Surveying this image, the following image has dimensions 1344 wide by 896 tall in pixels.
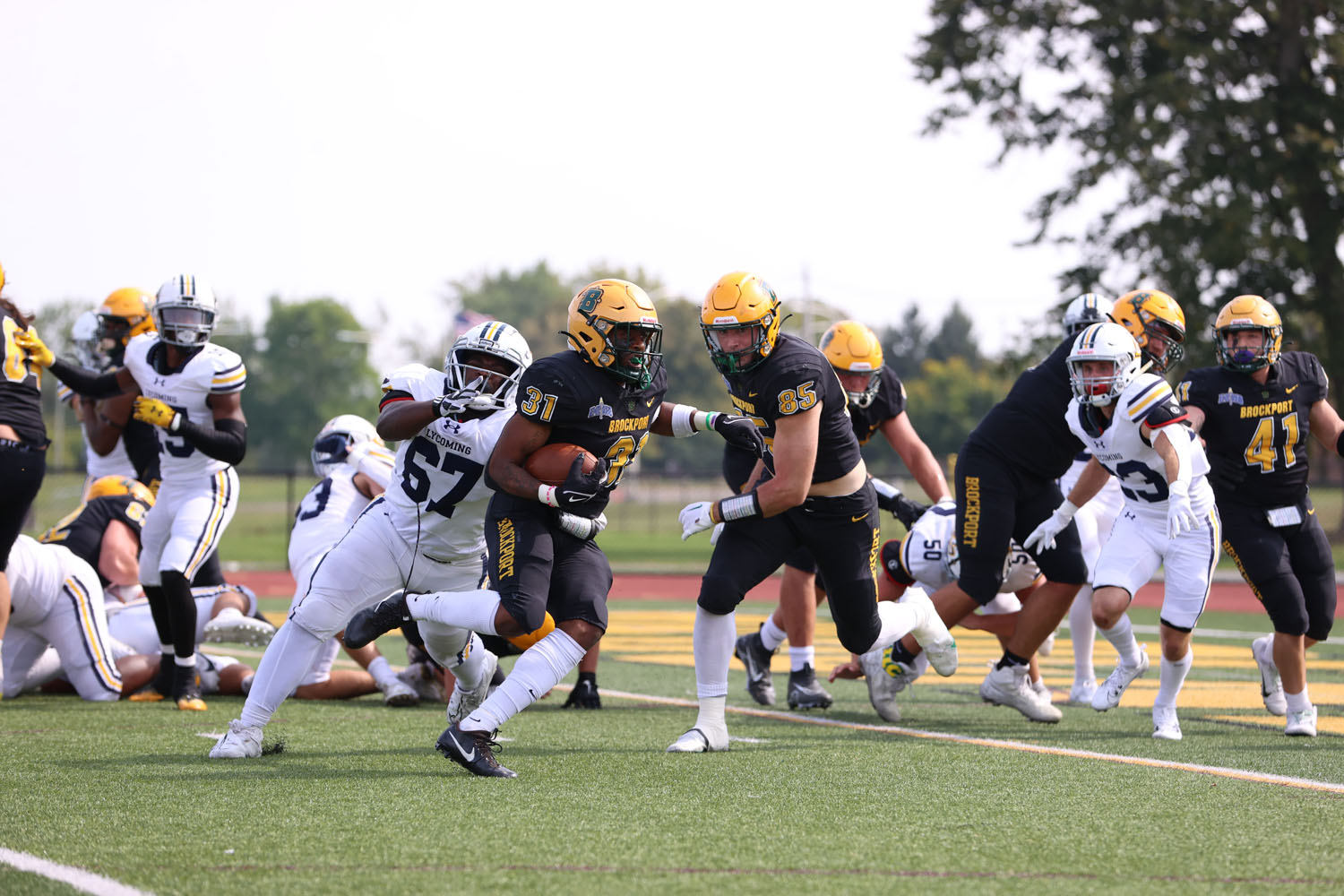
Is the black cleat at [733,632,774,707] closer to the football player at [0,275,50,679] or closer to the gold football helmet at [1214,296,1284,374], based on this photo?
the gold football helmet at [1214,296,1284,374]

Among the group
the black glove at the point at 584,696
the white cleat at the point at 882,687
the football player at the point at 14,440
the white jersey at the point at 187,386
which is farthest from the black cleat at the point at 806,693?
the football player at the point at 14,440

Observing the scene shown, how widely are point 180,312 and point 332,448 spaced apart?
1.05m

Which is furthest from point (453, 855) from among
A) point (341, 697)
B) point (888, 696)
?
point (341, 697)

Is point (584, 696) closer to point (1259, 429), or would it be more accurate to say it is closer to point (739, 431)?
point (739, 431)

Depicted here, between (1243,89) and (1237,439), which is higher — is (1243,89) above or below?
above

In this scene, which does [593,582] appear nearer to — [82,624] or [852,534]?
[852,534]

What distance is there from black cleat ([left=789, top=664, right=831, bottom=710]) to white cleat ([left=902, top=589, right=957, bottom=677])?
93 cm

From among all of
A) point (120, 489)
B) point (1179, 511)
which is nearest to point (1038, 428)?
point (1179, 511)

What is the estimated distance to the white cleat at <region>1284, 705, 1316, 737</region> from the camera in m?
6.45

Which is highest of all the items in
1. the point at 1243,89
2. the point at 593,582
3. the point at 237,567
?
the point at 1243,89

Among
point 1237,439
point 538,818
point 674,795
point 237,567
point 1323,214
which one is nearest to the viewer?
point 538,818

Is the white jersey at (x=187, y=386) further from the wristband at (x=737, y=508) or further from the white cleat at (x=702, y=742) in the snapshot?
the white cleat at (x=702, y=742)

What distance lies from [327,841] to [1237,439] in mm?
4863

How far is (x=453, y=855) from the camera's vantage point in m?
3.71
